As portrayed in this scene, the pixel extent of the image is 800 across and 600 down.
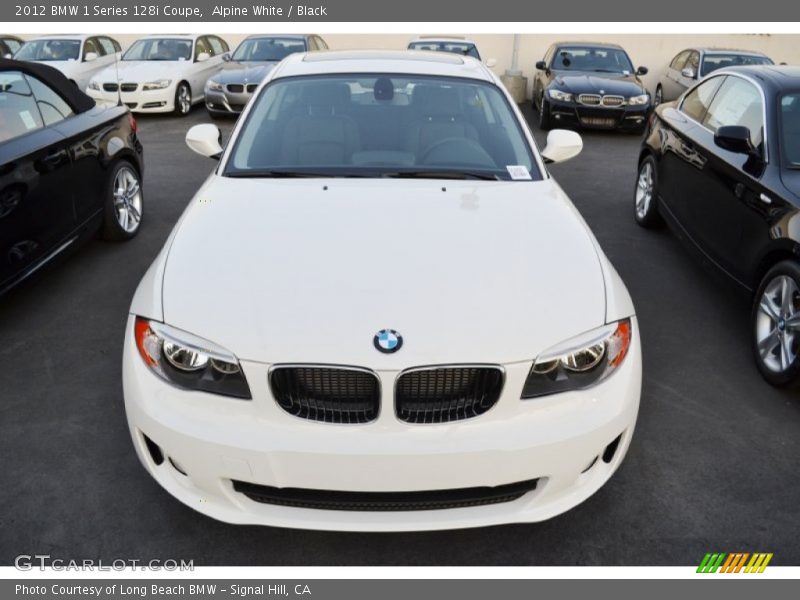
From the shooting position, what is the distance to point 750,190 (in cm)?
402

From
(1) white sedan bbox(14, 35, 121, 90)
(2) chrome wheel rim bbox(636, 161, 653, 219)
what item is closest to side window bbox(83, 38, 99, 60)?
(1) white sedan bbox(14, 35, 121, 90)

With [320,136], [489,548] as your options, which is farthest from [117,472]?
[320,136]

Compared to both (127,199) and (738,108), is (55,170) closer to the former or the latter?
(127,199)

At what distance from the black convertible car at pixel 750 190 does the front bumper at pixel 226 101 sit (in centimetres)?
754

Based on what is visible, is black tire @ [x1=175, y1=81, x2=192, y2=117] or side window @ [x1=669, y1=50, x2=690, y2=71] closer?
black tire @ [x1=175, y1=81, x2=192, y2=117]

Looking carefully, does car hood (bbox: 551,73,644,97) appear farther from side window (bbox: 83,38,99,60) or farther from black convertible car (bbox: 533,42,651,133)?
side window (bbox: 83,38,99,60)

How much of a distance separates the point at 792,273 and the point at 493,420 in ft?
7.25

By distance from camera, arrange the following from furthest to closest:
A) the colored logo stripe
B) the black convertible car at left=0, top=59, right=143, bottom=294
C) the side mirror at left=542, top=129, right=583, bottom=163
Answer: the black convertible car at left=0, top=59, right=143, bottom=294 → the side mirror at left=542, top=129, right=583, bottom=163 → the colored logo stripe

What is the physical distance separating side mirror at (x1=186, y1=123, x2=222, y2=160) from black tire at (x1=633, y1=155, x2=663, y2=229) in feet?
12.4

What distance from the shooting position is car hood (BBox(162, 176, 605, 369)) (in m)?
2.24

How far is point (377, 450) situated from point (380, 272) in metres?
0.67

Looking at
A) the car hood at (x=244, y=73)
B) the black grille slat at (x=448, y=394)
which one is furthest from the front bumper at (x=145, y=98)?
the black grille slat at (x=448, y=394)

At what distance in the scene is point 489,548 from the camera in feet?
8.48

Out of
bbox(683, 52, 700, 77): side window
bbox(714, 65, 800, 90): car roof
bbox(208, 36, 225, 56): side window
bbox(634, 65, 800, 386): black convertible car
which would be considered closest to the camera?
bbox(634, 65, 800, 386): black convertible car
